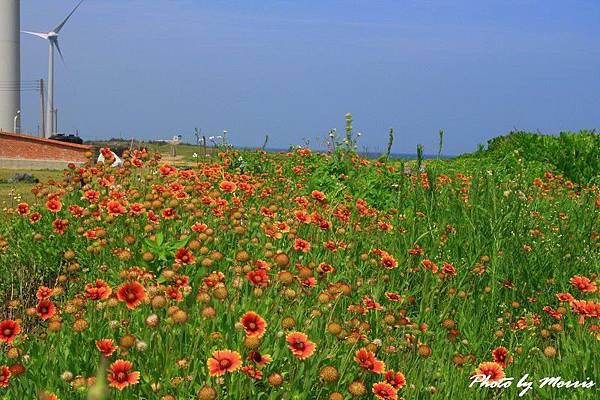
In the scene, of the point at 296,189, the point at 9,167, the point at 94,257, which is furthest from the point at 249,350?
the point at 9,167

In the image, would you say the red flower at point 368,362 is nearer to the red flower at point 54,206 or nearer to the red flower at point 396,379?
the red flower at point 396,379

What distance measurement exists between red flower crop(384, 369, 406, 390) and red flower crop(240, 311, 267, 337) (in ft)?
1.88

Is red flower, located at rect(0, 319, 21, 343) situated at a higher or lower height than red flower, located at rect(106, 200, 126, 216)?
lower

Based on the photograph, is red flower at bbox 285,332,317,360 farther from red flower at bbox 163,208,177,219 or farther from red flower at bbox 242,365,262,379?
red flower at bbox 163,208,177,219

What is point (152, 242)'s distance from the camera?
13.2 feet

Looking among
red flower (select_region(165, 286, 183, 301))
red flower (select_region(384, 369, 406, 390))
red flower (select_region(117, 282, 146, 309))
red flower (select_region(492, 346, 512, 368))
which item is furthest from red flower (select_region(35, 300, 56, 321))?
red flower (select_region(492, 346, 512, 368))

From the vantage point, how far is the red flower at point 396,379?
8.27 feet

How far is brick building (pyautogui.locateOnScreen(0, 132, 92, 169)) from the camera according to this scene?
90.2ft

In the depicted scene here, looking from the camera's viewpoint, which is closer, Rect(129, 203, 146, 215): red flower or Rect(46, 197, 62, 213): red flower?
Rect(129, 203, 146, 215): red flower

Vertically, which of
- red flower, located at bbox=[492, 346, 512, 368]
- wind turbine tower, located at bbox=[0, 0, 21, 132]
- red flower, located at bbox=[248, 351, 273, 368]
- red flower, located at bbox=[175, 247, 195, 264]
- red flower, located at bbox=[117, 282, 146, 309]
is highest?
wind turbine tower, located at bbox=[0, 0, 21, 132]

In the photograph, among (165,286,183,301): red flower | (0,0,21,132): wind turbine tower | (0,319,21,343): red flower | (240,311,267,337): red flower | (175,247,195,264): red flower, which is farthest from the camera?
(0,0,21,132): wind turbine tower

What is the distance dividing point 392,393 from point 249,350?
0.53m

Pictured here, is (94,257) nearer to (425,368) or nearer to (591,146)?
(425,368)

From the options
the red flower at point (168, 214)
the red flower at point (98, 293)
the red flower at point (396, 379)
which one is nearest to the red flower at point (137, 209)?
the red flower at point (168, 214)
